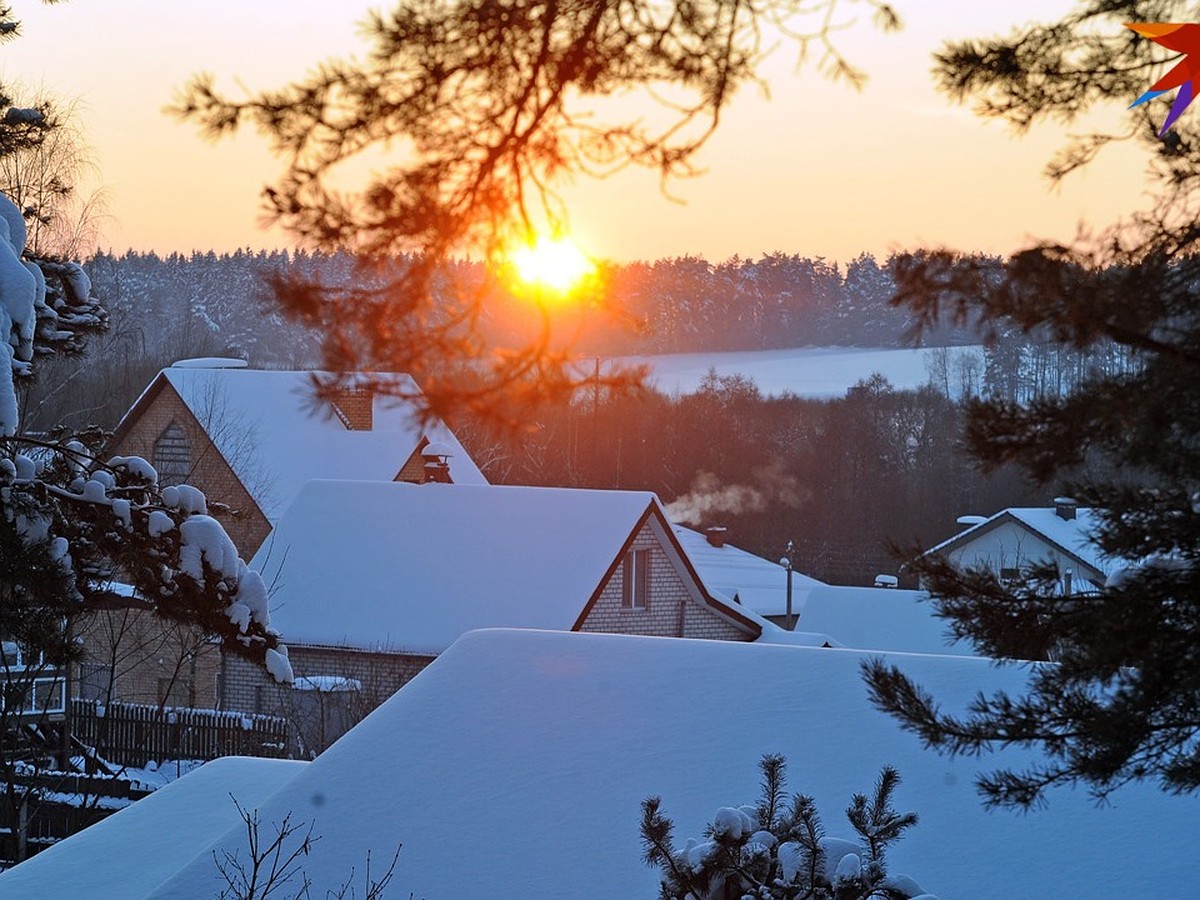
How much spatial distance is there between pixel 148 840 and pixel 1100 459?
22.9ft

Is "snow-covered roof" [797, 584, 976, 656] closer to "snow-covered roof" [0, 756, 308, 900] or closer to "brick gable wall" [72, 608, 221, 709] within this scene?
"brick gable wall" [72, 608, 221, 709]

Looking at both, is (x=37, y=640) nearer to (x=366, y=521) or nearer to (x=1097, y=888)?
(x=1097, y=888)

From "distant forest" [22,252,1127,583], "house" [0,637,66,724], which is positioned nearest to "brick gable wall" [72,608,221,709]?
"house" [0,637,66,724]

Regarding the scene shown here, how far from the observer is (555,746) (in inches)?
306

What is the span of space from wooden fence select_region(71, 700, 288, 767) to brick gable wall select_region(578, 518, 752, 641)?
5.96 meters

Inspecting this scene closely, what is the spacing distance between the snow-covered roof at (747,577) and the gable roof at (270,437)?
28.9 feet

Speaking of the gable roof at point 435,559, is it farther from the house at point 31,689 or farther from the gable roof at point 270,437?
the gable roof at point 270,437

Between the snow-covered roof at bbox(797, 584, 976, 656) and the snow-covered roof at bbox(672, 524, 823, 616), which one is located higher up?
the snow-covered roof at bbox(672, 524, 823, 616)

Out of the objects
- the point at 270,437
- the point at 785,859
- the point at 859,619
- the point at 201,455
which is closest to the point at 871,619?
the point at 859,619

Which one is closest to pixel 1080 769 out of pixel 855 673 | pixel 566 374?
pixel 566 374

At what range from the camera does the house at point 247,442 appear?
30797 millimetres

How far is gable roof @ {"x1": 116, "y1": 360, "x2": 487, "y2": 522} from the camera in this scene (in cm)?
3097

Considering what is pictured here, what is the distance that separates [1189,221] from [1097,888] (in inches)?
139

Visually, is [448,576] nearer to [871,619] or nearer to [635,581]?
[635,581]
